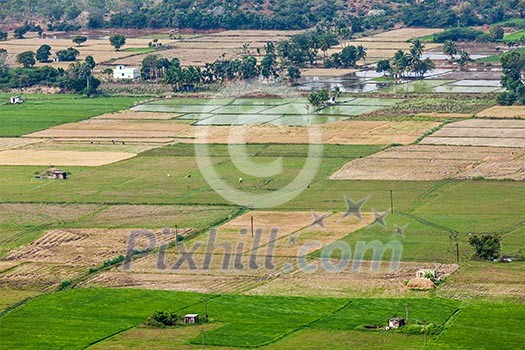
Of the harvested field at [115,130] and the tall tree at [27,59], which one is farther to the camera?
the tall tree at [27,59]

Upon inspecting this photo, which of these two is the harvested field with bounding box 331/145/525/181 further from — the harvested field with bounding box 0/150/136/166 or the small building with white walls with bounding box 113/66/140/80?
the small building with white walls with bounding box 113/66/140/80

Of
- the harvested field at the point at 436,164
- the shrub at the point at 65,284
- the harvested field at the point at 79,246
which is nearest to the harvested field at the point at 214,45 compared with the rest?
the harvested field at the point at 436,164

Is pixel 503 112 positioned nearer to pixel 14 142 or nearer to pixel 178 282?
pixel 14 142

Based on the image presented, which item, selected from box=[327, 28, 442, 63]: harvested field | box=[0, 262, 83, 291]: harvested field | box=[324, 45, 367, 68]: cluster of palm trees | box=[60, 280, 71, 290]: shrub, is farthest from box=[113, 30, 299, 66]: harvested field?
box=[60, 280, 71, 290]: shrub

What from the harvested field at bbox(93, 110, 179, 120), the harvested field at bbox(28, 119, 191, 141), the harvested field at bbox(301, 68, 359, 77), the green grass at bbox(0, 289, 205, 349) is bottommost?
the harvested field at bbox(301, 68, 359, 77)

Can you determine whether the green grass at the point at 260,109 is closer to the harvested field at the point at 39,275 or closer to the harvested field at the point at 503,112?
the harvested field at the point at 503,112
